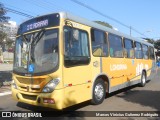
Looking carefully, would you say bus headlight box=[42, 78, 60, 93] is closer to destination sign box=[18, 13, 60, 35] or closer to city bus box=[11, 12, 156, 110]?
city bus box=[11, 12, 156, 110]

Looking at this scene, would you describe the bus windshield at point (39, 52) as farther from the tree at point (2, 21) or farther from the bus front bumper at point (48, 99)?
the tree at point (2, 21)

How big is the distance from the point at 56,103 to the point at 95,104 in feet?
7.41

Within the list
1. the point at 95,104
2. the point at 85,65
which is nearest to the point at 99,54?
the point at 85,65

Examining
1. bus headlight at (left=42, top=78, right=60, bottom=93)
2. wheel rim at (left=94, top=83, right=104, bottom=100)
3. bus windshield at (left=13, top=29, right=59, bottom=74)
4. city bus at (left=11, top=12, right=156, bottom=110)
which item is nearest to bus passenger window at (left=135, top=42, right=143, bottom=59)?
city bus at (left=11, top=12, right=156, bottom=110)

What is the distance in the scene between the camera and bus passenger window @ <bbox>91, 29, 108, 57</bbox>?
835cm

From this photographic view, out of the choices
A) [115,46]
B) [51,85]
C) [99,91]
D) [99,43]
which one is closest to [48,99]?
[51,85]

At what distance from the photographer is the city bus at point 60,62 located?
671 centimetres

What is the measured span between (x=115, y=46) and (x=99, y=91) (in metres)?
2.33

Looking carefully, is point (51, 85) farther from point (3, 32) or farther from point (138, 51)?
point (3, 32)

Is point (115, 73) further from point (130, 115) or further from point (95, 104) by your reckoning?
point (130, 115)

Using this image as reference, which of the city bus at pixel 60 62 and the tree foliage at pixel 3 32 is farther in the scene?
the tree foliage at pixel 3 32

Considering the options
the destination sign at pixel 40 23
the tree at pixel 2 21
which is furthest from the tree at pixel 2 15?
the destination sign at pixel 40 23

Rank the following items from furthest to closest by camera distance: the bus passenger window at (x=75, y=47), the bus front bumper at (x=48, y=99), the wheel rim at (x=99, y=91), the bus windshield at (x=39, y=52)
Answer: the wheel rim at (x=99, y=91)
the bus passenger window at (x=75, y=47)
the bus windshield at (x=39, y=52)
the bus front bumper at (x=48, y=99)

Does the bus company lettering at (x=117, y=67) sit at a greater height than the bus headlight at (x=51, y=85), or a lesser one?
greater
